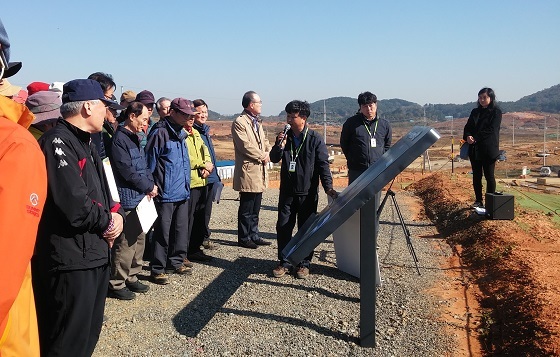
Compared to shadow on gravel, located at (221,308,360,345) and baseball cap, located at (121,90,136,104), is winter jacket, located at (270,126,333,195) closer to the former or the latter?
shadow on gravel, located at (221,308,360,345)

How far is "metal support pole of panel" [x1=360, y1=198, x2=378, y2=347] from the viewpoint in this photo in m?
3.67

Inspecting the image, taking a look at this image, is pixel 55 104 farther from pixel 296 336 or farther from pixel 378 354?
pixel 378 354

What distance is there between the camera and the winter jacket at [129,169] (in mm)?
4566

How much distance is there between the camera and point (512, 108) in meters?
175

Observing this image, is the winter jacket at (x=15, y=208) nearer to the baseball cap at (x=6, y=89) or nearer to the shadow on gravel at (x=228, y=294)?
the baseball cap at (x=6, y=89)

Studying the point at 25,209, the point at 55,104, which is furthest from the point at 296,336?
the point at 25,209

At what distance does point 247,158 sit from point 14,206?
5325 millimetres

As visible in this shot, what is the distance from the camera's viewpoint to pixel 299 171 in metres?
5.46

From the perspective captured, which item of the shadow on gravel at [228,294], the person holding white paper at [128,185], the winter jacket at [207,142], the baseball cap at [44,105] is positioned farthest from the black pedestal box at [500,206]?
the baseball cap at [44,105]

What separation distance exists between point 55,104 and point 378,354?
9.76ft

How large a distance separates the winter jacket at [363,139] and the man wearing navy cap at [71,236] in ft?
14.4

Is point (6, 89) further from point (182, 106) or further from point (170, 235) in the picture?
point (170, 235)

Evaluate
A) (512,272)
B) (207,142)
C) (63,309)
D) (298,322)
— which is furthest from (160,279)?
(512,272)

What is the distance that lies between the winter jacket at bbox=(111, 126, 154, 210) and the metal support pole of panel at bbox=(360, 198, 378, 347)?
225 cm
